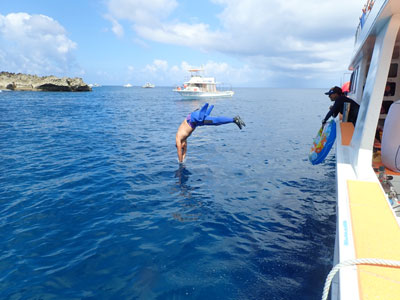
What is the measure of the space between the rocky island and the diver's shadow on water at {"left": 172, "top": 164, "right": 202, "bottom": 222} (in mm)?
85646

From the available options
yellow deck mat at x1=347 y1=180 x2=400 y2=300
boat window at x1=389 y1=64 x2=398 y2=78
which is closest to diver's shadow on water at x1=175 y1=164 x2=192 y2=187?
yellow deck mat at x1=347 y1=180 x2=400 y2=300

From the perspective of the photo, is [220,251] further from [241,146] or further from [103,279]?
[241,146]

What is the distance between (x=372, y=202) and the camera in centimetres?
332

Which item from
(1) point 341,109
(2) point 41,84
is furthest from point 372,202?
(2) point 41,84

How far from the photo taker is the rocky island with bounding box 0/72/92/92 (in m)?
80.9

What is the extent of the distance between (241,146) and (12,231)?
1109 centimetres

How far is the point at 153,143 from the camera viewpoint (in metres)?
14.9

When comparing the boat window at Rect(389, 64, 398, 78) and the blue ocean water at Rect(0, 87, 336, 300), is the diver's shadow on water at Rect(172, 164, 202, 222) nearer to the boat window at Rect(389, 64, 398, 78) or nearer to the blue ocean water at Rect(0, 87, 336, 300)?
the blue ocean water at Rect(0, 87, 336, 300)

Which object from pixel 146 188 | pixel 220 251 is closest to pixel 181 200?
pixel 146 188

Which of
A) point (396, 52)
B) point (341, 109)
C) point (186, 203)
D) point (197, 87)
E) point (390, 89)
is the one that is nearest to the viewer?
point (186, 203)

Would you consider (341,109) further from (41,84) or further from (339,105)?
(41,84)

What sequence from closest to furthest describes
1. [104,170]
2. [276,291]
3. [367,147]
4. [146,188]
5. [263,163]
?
1. [276,291]
2. [367,147]
3. [146,188]
4. [104,170]
5. [263,163]

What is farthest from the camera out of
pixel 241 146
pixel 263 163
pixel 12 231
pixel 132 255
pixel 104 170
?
pixel 241 146

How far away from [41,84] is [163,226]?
298 ft
